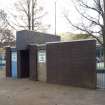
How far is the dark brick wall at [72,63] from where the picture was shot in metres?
12.1

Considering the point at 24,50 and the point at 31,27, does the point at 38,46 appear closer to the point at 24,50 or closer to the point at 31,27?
the point at 24,50

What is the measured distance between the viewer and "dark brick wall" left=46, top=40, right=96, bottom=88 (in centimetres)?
1212

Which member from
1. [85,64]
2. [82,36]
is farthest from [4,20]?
[85,64]

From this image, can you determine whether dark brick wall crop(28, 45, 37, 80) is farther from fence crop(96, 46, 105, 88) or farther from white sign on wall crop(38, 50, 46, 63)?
fence crop(96, 46, 105, 88)

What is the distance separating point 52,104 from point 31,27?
22.3m

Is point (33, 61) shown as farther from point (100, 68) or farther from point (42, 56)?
point (100, 68)

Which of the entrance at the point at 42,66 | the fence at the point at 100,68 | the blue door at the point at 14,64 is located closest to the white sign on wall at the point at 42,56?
the entrance at the point at 42,66

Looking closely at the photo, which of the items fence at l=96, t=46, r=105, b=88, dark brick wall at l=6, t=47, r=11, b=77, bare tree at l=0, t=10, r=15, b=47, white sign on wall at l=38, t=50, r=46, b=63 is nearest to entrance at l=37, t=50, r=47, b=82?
white sign on wall at l=38, t=50, r=46, b=63

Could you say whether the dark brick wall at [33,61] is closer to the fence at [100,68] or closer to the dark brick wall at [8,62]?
the dark brick wall at [8,62]

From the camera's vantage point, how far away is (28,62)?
58.4 feet

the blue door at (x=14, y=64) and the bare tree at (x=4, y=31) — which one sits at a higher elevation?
the bare tree at (x=4, y=31)

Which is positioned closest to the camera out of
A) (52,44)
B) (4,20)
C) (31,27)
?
(52,44)

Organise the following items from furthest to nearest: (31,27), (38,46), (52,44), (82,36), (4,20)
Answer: (4,20)
(31,27)
(82,36)
(38,46)
(52,44)

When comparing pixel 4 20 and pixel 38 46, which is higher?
pixel 4 20
